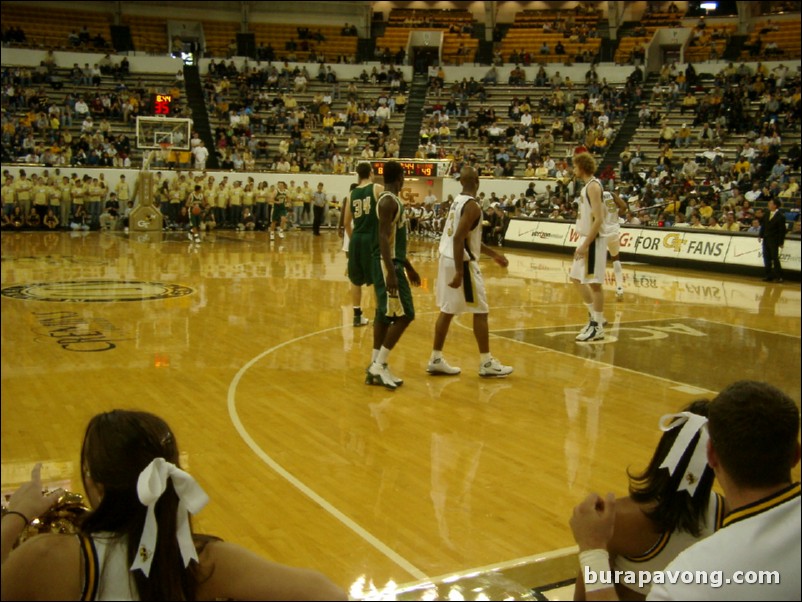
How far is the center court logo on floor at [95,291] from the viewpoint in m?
11.8

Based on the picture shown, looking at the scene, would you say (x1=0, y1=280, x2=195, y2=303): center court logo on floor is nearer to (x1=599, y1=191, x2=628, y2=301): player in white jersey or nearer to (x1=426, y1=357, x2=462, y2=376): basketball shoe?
(x1=426, y1=357, x2=462, y2=376): basketball shoe

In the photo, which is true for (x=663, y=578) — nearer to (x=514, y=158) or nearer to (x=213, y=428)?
(x=213, y=428)

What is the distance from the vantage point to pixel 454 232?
7605mm

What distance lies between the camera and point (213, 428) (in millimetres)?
5984

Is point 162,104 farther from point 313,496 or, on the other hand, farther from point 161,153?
point 313,496

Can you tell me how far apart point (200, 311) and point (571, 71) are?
28.7m

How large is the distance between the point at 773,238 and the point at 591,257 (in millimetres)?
8391

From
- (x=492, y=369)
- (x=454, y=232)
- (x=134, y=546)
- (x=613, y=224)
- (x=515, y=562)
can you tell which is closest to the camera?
(x=134, y=546)

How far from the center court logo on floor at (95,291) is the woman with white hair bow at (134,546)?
10.1m

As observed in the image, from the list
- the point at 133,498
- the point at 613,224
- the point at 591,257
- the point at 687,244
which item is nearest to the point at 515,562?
the point at 133,498

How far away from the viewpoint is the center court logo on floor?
11798 mm

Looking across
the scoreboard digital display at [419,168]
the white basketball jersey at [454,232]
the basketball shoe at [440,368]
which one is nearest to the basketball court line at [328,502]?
the basketball shoe at [440,368]

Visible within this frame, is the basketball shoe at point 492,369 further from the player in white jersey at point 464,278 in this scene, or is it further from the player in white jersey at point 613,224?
the player in white jersey at point 613,224

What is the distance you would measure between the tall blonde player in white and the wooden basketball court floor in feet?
0.82
